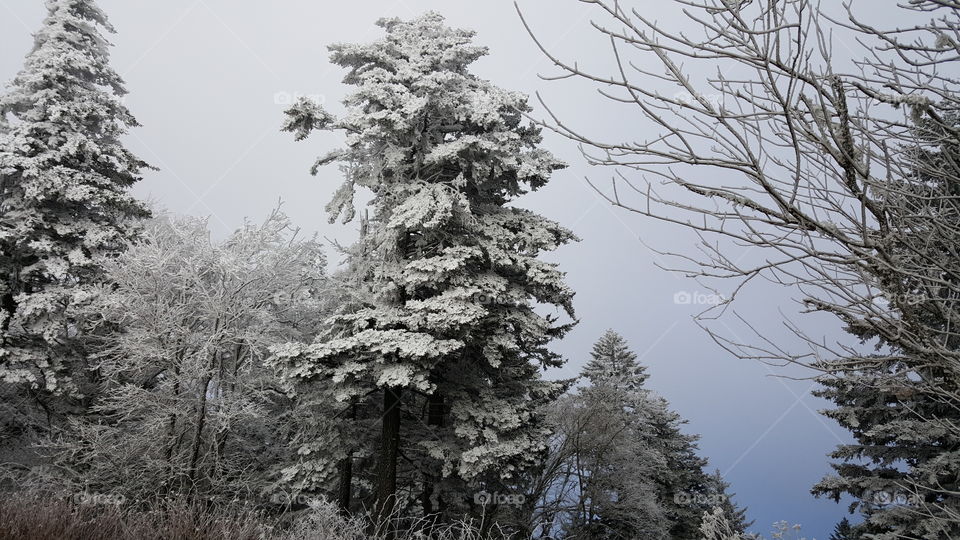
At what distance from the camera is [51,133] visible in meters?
12.3

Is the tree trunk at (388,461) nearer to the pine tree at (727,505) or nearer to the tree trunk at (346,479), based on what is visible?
the tree trunk at (346,479)

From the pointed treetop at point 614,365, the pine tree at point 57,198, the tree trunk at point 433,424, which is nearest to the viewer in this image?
the pine tree at point 57,198

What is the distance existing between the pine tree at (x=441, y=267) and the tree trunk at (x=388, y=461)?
3 centimetres

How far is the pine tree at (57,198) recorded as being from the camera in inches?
454

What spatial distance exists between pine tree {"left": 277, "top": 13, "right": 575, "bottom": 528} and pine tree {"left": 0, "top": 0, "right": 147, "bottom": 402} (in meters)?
5.57

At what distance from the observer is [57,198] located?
12273 mm

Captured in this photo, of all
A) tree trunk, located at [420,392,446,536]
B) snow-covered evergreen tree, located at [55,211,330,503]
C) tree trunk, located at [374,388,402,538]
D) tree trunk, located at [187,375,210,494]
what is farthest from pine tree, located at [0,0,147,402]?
tree trunk, located at [420,392,446,536]

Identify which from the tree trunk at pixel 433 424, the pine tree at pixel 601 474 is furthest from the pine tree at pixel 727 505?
the tree trunk at pixel 433 424

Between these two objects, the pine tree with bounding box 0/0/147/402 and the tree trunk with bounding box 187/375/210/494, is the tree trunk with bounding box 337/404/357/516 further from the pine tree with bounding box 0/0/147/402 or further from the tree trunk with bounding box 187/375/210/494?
the pine tree with bounding box 0/0/147/402

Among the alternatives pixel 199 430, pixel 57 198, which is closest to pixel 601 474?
pixel 199 430

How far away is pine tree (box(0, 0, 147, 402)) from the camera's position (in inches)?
454

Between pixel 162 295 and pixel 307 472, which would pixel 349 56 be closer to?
pixel 162 295

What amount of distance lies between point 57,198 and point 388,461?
9.79 m

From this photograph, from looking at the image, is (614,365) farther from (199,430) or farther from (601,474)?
(199,430)
